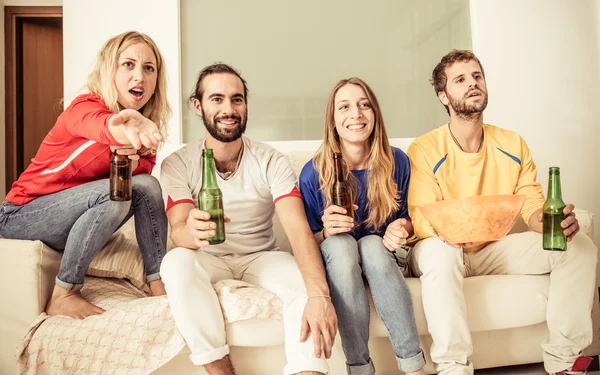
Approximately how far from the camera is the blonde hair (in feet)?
5.50

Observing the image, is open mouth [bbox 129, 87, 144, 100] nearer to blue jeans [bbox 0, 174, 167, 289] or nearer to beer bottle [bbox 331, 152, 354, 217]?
blue jeans [bbox 0, 174, 167, 289]

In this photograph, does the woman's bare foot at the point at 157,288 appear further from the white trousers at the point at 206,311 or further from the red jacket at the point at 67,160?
the red jacket at the point at 67,160

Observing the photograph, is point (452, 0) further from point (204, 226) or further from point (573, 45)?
point (204, 226)

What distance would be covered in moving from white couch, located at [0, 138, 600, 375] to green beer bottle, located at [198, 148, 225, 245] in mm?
330

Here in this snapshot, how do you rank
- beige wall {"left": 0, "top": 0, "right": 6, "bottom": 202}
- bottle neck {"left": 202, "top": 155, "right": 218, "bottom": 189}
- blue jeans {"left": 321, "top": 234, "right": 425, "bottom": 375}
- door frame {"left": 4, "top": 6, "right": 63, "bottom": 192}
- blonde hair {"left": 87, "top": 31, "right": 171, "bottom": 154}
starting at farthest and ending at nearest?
door frame {"left": 4, "top": 6, "right": 63, "bottom": 192}, beige wall {"left": 0, "top": 0, "right": 6, "bottom": 202}, blonde hair {"left": 87, "top": 31, "right": 171, "bottom": 154}, bottle neck {"left": 202, "top": 155, "right": 218, "bottom": 189}, blue jeans {"left": 321, "top": 234, "right": 425, "bottom": 375}

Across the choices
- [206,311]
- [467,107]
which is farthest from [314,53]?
[206,311]

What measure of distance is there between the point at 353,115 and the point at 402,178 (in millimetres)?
297

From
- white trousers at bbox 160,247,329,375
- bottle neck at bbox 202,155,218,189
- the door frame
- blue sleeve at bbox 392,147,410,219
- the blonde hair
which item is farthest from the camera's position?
the door frame

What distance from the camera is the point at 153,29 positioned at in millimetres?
2859

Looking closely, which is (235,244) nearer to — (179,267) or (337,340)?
(179,267)

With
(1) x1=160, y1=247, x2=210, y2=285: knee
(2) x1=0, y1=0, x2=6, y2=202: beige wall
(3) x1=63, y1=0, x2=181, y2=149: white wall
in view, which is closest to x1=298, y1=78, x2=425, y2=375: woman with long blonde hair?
(1) x1=160, y1=247, x2=210, y2=285: knee

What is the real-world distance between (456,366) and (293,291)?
535 mm

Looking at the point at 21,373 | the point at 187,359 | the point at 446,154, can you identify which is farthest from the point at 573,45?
the point at 21,373

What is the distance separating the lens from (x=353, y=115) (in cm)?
175
